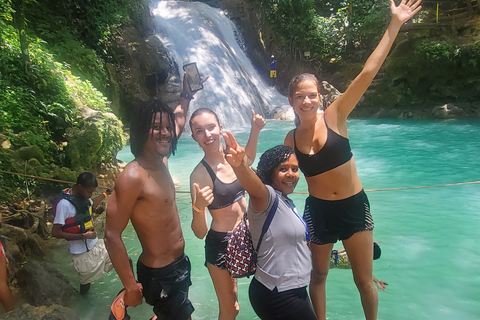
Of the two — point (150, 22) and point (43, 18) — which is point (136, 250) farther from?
point (150, 22)

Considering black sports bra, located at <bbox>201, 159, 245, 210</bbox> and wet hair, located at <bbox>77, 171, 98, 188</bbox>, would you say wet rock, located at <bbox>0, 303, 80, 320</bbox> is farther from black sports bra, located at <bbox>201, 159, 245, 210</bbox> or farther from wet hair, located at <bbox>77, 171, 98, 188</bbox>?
black sports bra, located at <bbox>201, 159, 245, 210</bbox>

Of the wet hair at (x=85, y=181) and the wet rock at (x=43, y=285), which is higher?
the wet hair at (x=85, y=181)

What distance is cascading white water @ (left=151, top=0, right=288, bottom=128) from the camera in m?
15.4

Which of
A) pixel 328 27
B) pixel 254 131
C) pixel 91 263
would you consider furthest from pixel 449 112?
pixel 91 263

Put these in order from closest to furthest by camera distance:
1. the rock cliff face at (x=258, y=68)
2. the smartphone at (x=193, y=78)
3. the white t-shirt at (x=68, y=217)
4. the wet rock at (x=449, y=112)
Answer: the smartphone at (x=193, y=78) < the white t-shirt at (x=68, y=217) < the rock cliff face at (x=258, y=68) < the wet rock at (x=449, y=112)

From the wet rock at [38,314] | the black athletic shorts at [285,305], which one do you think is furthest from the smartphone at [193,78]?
the wet rock at [38,314]

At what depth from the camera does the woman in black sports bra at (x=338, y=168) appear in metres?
2.33

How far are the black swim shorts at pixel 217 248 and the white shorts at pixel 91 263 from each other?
1.54 m

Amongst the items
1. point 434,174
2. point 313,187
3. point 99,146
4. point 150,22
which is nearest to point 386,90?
point 434,174

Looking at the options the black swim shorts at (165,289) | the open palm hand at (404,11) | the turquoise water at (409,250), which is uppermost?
the open palm hand at (404,11)

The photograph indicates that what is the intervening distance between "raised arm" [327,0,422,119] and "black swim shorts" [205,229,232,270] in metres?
1.13

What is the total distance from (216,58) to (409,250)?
47.8 ft

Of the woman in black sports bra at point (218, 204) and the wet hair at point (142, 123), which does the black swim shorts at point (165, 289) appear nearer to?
the woman in black sports bra at point (218, 204)

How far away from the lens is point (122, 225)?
1.94 m
